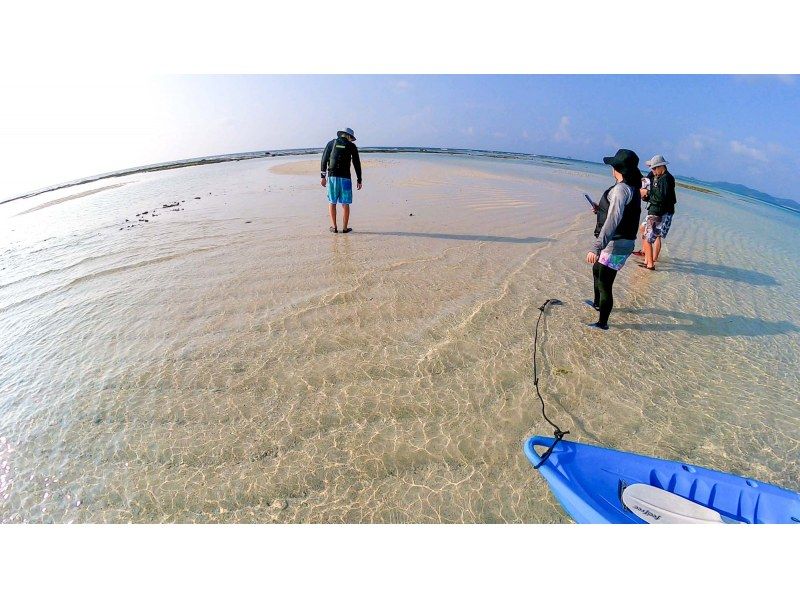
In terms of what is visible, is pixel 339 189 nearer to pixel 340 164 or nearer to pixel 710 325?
pixel 340 164

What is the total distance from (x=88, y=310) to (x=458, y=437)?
6064mm

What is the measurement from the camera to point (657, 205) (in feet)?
23.5

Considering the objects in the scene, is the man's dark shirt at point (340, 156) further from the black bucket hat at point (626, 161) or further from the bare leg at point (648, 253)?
the bare leg at point (648, 253)

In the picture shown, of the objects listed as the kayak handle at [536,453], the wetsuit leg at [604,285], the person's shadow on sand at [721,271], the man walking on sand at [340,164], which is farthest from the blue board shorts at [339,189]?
the person's shadow on sand at [721,271]

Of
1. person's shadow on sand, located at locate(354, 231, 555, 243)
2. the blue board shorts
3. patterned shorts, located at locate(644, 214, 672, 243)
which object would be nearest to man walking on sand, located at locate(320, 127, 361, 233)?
the blue board shorts

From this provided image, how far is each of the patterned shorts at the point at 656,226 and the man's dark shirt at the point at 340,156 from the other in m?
6.41

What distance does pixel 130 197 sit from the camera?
1739 cm

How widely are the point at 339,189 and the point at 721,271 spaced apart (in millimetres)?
8979

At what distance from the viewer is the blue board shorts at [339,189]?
28.1 ft

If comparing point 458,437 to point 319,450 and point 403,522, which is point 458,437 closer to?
point 403,522

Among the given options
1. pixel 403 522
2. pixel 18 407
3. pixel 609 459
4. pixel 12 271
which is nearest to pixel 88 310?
pixel 18 407

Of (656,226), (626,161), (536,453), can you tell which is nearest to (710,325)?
(656,226)

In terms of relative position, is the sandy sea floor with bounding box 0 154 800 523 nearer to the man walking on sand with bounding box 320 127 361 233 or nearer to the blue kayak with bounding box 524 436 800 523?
the blue kayak with bounding box 524 436 800 523

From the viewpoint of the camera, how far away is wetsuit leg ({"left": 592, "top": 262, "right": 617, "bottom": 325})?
4.77 meters
